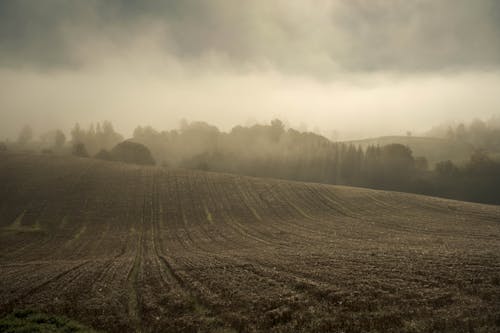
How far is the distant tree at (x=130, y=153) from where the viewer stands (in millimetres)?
139000

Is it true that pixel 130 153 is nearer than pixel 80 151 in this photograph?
Yes

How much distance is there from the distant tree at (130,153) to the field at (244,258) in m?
55.5

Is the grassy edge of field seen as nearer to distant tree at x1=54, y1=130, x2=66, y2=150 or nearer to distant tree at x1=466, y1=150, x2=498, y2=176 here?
distant tree at x1=466, y1=150, x2=498, y2=176

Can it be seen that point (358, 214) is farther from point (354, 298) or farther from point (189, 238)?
point (354, 298)

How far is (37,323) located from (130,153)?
130 m

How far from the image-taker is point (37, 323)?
56.7 feet

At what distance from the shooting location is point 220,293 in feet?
66.1

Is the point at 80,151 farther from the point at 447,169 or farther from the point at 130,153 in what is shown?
the point at 447,169

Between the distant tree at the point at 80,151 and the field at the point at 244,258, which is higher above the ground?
the distant tree at the point at 80,151

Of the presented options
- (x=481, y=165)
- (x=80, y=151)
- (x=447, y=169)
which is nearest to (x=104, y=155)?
(x=80, y=151)

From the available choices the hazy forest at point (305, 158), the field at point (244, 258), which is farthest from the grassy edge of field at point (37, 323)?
the hazy forest at point (305, 158)

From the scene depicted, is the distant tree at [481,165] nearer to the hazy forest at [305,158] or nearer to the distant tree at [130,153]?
the hazy forest at [305,158]

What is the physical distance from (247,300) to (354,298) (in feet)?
19.3

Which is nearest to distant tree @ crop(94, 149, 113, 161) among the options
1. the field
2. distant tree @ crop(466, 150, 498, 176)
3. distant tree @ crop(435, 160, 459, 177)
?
the field
